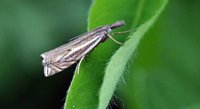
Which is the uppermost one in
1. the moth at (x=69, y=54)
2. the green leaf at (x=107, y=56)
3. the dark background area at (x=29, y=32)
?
the dark background area at (x=29, y=32)

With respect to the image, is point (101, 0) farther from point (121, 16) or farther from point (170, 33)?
point (170, 33)

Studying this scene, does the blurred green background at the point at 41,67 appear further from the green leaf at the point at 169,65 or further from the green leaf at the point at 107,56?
the green leaf at the point at 107,56

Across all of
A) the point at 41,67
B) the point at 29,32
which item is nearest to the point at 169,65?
the point at 29,32

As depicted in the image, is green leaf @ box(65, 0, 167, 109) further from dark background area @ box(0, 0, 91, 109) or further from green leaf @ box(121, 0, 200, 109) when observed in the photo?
dark background area @ box(0, 0, 91, 109)

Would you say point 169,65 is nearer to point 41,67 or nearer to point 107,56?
point 107,56

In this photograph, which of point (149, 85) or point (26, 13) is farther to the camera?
point (26, 13)

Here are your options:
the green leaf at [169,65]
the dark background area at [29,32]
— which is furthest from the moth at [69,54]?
the dark background area at [29,32]

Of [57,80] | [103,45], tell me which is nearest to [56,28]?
[57,80]

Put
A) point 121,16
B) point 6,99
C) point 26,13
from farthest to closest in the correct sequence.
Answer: point 6,99 < point 26,13 < point 121,16
